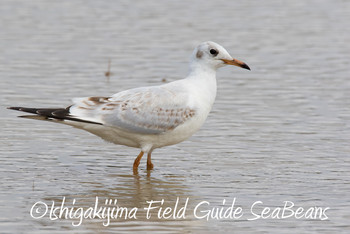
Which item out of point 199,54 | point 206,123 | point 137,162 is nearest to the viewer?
point 137,162

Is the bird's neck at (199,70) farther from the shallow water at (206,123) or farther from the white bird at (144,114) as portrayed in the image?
the shallow water at (206,123)

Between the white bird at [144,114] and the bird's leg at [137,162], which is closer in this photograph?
the white bird at [144,114]

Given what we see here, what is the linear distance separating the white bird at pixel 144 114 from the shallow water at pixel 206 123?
416 millimetres

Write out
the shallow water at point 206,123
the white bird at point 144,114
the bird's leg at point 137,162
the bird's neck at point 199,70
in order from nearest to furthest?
the shallow water at point 206,123 → the white bird at point 144,114 → the bird's leg at point 137,162 → the bird's neck at point 199,70

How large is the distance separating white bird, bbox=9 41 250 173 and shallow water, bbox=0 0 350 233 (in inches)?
16.4

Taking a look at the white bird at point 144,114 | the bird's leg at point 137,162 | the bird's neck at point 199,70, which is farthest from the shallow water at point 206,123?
the bird's neck at point 199,70

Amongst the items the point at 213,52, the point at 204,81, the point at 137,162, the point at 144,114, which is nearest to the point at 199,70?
the point at 204,81

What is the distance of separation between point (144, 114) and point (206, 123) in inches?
94.8

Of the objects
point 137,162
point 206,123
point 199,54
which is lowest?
point 206,123

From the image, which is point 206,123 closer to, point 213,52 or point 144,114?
point 213,52

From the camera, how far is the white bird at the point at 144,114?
31.3 ft

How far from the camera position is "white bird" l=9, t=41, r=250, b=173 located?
9547mm

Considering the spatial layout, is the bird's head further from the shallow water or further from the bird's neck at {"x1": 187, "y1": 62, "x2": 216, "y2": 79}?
the shallow water

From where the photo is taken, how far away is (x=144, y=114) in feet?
31.4
